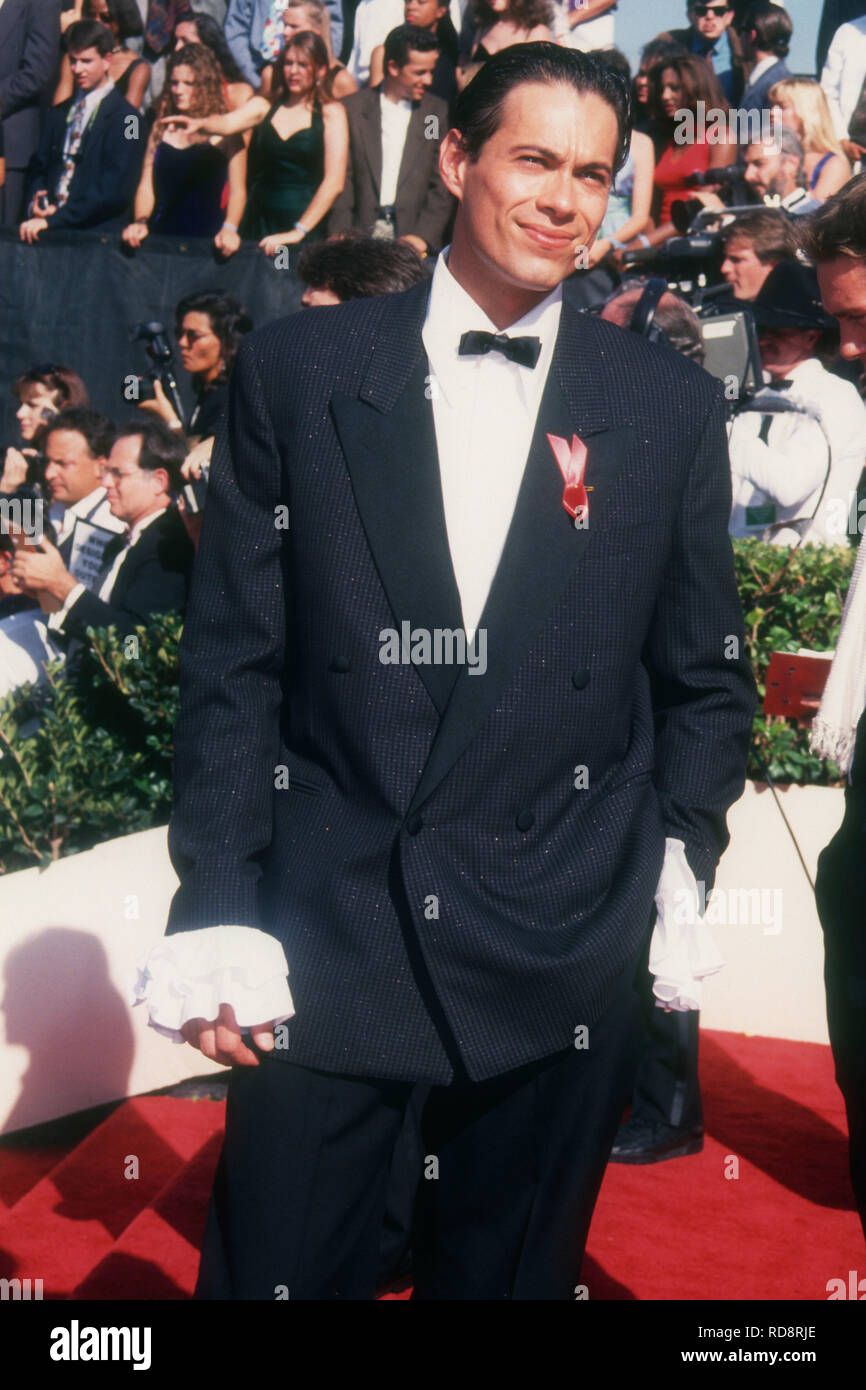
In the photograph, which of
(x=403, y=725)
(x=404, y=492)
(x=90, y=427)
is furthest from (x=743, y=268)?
(x=403, y=725)

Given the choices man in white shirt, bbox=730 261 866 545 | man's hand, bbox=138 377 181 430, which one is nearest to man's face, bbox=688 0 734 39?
man in white shirt, bbox=730 261 866 545

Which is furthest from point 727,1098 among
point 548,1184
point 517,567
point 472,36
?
point 472,36

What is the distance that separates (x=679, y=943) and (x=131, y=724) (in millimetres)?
2933

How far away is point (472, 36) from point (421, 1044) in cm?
622

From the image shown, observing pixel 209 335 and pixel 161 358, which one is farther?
pixel 161 358

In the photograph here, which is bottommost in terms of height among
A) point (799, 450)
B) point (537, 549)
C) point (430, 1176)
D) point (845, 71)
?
point (430, 1176)

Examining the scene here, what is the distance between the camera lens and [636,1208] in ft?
11.7

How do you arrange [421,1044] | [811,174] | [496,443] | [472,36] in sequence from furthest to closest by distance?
1. [472,36]
2. [811,174]
3. [496,443]
4. [421,1044]

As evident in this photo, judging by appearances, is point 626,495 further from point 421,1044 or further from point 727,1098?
point 727,1098

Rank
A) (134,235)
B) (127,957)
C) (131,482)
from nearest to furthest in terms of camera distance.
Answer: (127,957) < (131,482) < (134,235)

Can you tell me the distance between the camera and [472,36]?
7.01m

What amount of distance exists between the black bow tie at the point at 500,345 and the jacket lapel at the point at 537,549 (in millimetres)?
66

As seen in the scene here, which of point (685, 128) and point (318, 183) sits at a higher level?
point (685, 128)

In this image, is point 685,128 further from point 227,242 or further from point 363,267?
point 363,267
